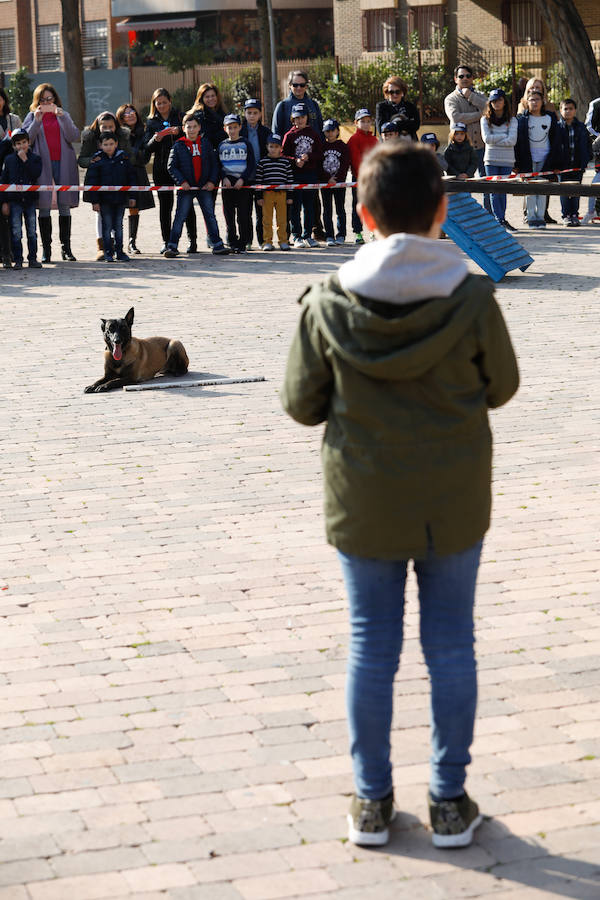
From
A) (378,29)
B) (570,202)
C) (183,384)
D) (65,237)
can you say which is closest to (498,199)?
(570,202)

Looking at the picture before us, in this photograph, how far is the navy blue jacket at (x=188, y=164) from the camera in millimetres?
18281

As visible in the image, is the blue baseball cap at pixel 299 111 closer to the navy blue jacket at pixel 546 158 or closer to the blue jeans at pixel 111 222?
the blue jeans at pixel 111 222

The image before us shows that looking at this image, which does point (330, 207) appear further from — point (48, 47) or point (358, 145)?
point (48, 47)

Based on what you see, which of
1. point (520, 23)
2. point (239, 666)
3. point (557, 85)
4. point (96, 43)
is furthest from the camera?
point (96, 43)

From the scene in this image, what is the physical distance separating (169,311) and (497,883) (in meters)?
11.1

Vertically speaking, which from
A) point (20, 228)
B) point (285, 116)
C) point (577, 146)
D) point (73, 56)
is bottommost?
point (20, 228)

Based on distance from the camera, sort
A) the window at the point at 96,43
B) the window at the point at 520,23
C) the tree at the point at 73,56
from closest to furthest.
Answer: the tree at the point at 73,56, the window at the point at 520,23, the window at the point at 96,43

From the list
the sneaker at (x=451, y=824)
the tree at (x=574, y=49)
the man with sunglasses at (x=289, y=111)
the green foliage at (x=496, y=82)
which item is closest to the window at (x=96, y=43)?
the green foliage at (x=496, y=82)

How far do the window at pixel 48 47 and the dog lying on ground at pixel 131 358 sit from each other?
6098 centimetres

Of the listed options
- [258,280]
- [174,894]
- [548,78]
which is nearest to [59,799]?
[174,894]

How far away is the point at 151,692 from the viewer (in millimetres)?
4750

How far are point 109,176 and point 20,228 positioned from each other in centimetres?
139

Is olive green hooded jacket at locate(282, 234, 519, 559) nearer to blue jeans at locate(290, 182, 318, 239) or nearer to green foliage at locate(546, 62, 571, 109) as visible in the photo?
blue jeans at locate(290, 182, 318, 239)

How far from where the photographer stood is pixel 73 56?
1660 inches
